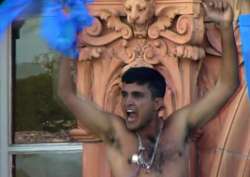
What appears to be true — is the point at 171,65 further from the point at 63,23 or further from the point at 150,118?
the point at 63,23

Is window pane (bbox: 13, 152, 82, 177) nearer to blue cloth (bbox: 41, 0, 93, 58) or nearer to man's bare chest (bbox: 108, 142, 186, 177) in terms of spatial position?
man's bare chest (bbox: 108, 142, 186, 177)

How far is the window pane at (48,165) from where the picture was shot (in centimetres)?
817

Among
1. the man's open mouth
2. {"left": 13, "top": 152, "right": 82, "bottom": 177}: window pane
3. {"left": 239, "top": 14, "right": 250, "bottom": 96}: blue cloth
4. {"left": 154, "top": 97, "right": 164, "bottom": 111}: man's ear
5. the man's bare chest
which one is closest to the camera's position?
the man's open mouth

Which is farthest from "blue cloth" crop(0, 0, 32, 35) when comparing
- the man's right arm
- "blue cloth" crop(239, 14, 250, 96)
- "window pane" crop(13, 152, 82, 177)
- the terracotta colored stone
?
"window pane" crop(13, 152, 82, 177)

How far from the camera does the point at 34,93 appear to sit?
8.27 meters

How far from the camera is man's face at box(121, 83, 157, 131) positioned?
6477 mm

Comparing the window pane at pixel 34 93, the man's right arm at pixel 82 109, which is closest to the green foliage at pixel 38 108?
the window pane at pixel 34 93

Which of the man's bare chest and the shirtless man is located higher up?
the shirtless man

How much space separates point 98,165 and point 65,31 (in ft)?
4.17

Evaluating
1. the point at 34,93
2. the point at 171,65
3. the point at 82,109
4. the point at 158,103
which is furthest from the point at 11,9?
the point at 34,93

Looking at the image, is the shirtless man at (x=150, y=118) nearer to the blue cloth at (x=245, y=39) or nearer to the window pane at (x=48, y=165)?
the blue cloth at (x=245, y=39)

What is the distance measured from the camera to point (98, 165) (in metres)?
7.61

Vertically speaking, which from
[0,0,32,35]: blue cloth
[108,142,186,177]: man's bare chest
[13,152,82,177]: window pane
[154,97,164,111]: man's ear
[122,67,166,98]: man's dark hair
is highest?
[0,0,32,35]: blue cloth

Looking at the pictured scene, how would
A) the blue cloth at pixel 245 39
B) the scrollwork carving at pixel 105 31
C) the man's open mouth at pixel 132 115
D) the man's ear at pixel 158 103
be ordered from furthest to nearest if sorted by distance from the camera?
1. the scrollwork carving at pixel 105 31
2. the blue cloth at pixel 245 39
3. the man's ear at pixel 158 103
4. the man's open mouth at pixel 132 115
